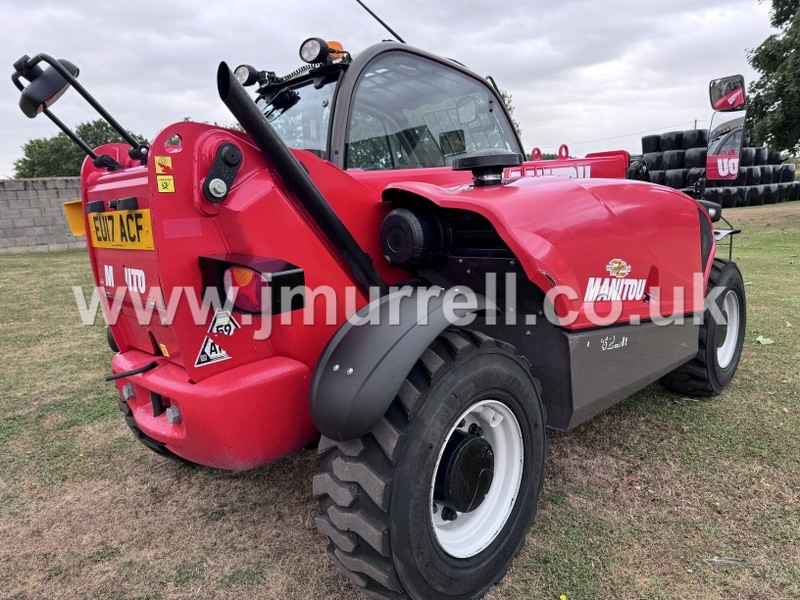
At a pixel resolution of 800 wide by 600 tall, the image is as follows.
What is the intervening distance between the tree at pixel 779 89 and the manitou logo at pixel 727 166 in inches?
571

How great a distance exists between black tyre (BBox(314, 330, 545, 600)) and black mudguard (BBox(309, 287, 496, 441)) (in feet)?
0.32

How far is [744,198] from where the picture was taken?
22094 millimetres

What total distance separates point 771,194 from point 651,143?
634 centimetres

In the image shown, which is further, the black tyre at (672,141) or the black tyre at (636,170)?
the black tyre at (672,141)

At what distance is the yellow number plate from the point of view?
1951 mm

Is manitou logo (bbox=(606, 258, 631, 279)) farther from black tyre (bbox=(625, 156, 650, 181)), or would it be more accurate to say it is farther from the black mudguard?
black tyre (bbox=(625, 156, 650, 181))

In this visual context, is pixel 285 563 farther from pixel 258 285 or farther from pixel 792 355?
pixel 792 355

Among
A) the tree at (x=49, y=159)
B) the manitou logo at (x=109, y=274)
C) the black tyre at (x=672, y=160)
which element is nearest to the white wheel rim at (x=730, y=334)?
the manitou logo at (x=109, y=274)

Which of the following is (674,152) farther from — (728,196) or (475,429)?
(475,429)

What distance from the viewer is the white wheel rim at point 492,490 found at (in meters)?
2.16

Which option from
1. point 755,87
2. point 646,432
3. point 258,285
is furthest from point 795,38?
point 258,285

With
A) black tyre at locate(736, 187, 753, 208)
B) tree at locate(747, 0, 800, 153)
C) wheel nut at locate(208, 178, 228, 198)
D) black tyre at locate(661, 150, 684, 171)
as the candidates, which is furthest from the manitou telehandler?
black tyre at locate(736, 187, 753, 208)

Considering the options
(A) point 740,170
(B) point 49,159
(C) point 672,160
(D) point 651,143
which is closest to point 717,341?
(C) point 672,160

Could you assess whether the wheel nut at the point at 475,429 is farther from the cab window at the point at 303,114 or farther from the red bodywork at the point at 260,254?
the cab window at the point at 303,114
